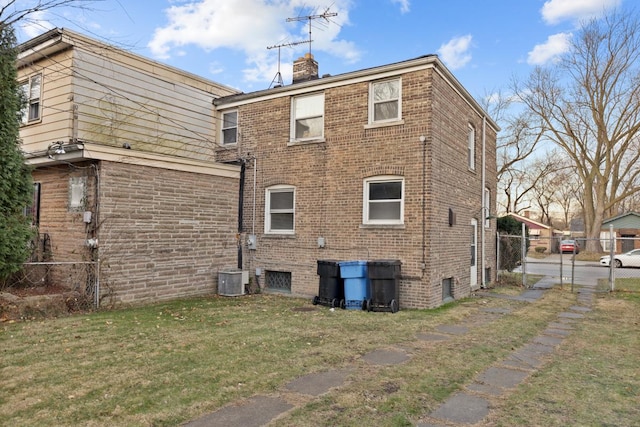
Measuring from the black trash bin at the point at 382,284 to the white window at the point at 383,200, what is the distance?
1.29 m

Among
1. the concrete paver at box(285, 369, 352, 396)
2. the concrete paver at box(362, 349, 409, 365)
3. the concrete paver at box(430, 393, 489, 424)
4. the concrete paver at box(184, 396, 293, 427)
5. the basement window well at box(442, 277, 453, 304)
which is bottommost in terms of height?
the concrete paver at box(362, 349, 409, 365)

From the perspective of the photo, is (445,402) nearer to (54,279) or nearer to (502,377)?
(502,377)

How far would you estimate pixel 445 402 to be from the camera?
4.32 meters

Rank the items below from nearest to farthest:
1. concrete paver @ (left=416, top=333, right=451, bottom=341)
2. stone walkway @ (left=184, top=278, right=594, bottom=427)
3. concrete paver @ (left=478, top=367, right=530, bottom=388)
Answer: stone walkway @ (left=184, top=278, right=594, bottom=427)
concrete paver @ (left=478, top=367, right=530, bottom=388)
concrete paver @ (left=416, top=333, right=451, bottom=341)

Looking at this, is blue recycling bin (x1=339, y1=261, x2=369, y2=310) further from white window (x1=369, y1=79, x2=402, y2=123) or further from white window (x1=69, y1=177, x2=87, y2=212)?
white window (x1=69, y1=177, x2=87, y2=212)

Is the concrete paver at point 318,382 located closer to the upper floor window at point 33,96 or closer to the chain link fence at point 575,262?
the chain link fence at point 575,262

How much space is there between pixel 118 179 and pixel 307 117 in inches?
207

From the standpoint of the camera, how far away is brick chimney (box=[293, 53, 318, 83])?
13.5 m

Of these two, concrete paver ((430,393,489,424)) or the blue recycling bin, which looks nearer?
concrete paver ((430,393,489,424))

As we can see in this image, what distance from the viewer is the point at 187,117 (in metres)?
13.3

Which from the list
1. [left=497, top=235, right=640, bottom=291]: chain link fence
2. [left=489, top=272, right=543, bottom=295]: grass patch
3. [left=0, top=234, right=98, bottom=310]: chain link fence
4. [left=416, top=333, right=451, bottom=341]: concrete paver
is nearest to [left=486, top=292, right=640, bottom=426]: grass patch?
[left=416, top=333, right=451, bottom=341]: concrete paver

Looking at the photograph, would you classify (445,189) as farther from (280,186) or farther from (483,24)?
(483,24)

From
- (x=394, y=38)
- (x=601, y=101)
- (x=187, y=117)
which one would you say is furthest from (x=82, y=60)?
(x=601, y=101)

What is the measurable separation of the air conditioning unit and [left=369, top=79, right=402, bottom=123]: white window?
5473mm
